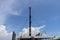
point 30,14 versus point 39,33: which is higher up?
point 30,14

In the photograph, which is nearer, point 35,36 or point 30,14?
point 35,36

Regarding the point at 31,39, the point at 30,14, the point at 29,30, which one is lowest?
the point at 31,39

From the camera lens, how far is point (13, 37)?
69562 millimetres

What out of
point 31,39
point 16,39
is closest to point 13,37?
point 16,39

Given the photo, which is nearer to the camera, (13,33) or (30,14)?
(13,33)

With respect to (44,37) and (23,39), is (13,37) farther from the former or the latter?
(44,37)

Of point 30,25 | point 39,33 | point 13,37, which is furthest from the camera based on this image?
point 30,25

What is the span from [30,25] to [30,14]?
506 centimetres

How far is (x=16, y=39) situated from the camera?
229 ft

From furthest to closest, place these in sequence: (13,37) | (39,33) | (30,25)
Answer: (30,25) < (39,33) < (13,37)

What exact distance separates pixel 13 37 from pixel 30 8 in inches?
778

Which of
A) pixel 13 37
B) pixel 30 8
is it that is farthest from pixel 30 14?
pixel 13 37

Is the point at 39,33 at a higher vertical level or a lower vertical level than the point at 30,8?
lower

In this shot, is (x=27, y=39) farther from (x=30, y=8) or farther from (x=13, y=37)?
(x=30, y=8)
